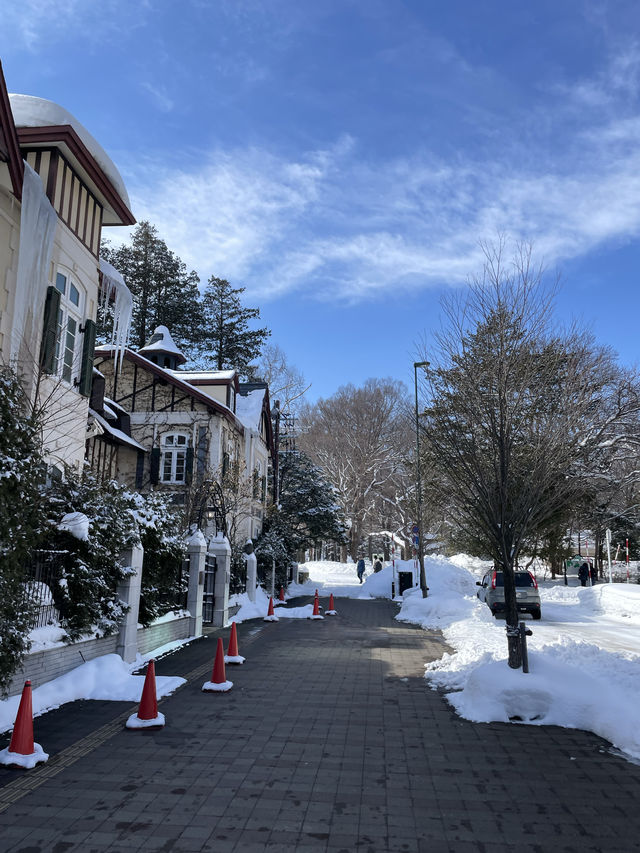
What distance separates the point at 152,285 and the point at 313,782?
4522cm

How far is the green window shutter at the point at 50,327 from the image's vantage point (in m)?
12.0

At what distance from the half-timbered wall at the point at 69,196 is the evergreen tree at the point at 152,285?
3199cm

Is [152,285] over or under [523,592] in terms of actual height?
over

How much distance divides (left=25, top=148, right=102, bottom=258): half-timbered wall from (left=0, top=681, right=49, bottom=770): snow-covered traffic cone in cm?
1015

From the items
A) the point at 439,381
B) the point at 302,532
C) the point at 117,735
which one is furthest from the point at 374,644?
the point at 302,532

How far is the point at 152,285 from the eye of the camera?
4703 cm

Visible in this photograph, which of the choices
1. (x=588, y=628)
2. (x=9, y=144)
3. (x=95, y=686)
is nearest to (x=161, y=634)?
(x=95, y=686)

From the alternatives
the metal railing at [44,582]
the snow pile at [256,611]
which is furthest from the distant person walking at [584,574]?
the metal railing at [44,582]

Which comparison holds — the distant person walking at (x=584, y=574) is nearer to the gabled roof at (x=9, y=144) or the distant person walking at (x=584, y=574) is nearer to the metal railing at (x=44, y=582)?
the metal railing at (x=44, y=582)

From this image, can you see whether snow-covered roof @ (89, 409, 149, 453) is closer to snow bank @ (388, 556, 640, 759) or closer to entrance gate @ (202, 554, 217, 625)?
entrance gate @ (202, 554, 217, 625)

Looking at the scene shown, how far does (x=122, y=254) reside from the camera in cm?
4650

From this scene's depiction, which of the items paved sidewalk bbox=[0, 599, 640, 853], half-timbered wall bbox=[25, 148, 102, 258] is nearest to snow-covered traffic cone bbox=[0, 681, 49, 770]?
paved sidewalk bbox=[0, 599, 640, 853]

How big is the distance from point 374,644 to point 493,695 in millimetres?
6396

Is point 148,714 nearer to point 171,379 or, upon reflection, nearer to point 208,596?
point 208,596
